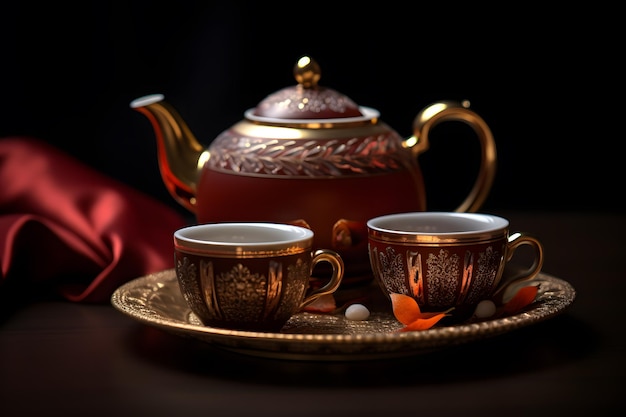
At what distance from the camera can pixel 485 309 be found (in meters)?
0.91

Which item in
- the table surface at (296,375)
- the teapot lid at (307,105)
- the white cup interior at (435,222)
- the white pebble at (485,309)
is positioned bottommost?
the table surface at (296,375)

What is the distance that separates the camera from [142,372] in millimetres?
825

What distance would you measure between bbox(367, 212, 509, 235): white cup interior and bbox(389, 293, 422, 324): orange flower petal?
0.07 meters

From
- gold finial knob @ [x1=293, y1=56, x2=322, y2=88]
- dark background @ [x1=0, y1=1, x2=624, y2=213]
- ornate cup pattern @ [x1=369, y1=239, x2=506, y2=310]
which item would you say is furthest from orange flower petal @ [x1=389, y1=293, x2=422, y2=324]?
dark background @ [x1=0, y1=1, x2=624, y2=213]

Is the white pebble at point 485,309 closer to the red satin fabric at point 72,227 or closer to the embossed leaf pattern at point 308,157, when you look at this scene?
the embossed leaf pattern at point 308,157

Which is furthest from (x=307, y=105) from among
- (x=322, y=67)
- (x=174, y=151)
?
(x=322, y=67)

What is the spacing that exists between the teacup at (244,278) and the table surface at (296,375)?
0.03 m

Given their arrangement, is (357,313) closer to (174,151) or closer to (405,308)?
(405,308)

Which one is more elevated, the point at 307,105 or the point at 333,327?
A: the point at 307,105

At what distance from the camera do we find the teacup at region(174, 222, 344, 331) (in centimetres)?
82

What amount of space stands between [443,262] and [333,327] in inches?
4.1

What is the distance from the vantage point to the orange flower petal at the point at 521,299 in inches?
36.2

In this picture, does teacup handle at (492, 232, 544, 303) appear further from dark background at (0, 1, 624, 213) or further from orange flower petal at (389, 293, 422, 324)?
dark background at (0, 1, 624, 213)

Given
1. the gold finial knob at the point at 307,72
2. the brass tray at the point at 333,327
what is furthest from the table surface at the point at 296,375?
the gold finial knob at the point at 307,72
